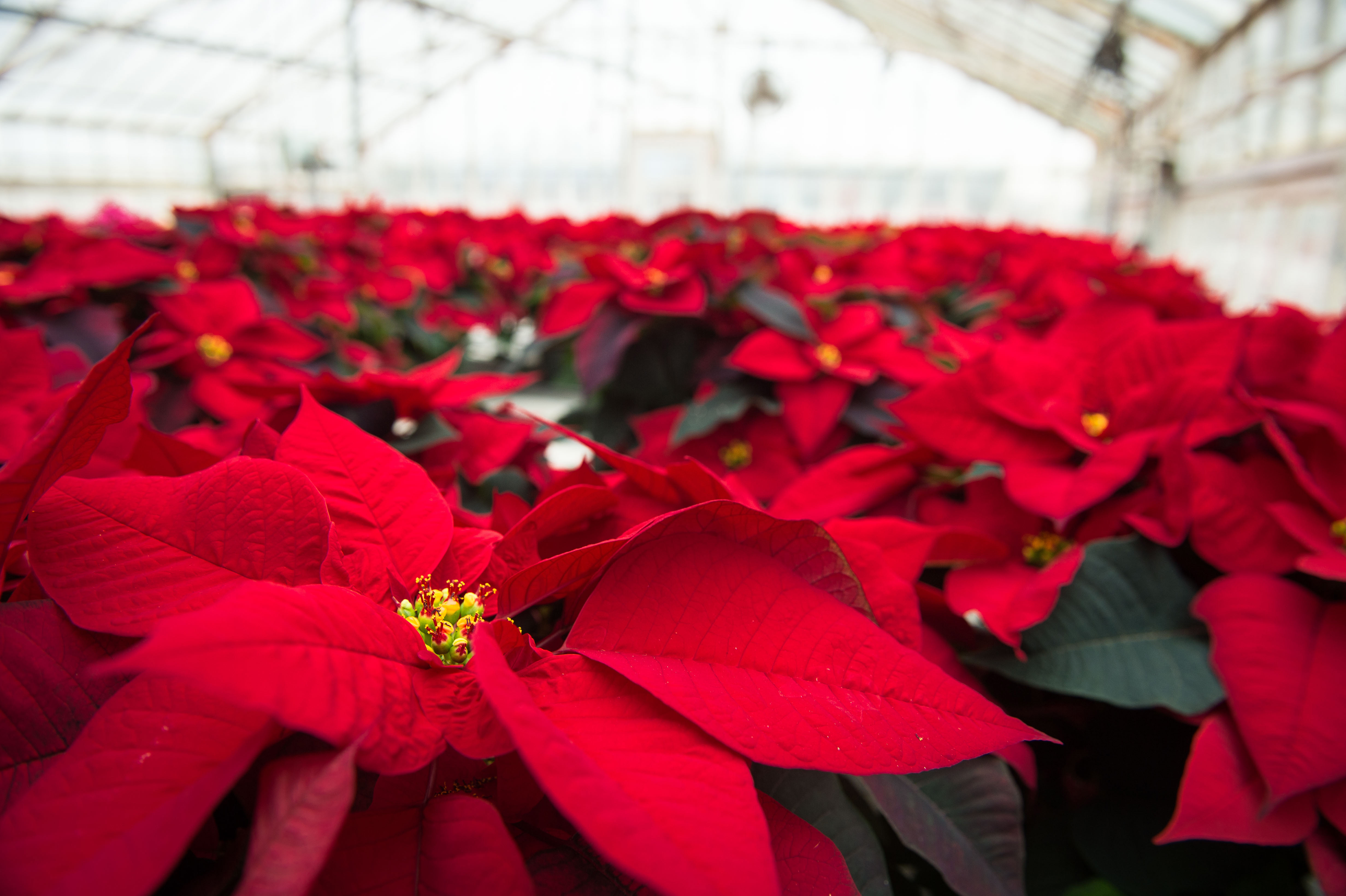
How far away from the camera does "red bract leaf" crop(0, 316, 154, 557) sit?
0.20 m

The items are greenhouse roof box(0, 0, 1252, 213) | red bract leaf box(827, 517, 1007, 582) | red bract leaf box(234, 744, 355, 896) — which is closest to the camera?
red bract leaf box(234, 744, 355, 896)

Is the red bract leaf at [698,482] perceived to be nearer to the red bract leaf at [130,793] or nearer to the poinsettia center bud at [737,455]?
the red bract leaf at [130,793]

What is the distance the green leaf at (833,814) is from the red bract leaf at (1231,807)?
124 millimetres

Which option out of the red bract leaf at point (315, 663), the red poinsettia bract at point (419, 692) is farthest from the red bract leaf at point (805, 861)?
the red bract leaf at point (315, 663)

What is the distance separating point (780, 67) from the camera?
9742 millimetres

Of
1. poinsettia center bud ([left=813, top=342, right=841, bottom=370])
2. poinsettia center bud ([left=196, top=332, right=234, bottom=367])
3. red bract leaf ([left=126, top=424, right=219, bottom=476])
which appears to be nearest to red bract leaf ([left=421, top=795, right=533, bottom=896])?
red bract leaf ([left=126, top=424, right=219, bottom=476])

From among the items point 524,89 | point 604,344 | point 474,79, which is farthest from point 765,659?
point 474,79

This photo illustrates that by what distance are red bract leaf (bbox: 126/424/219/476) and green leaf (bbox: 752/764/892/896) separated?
28 centimetres

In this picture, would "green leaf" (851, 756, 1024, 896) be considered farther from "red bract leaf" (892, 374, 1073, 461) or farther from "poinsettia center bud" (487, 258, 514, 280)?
"poinsettia center bud" (487, 258, 514, 280)

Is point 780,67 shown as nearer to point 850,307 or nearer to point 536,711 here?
point 850,307

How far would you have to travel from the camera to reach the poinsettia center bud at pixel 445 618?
0.25 m

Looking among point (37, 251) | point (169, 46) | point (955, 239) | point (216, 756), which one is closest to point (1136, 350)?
point (216, 756)

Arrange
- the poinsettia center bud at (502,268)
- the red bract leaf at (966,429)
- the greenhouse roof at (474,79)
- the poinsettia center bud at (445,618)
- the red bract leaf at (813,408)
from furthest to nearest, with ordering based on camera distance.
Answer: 1. the greenhouse roof at (474,79)
2. the poinsettia center bud at (502,268)
3. the red bract leaf at (813,408)
4. the red bract leaf at (966,429)
5. the poinsettia center bud at (445,618)

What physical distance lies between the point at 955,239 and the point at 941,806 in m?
1.41
